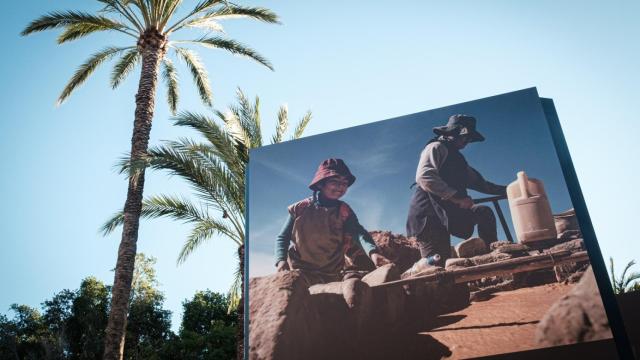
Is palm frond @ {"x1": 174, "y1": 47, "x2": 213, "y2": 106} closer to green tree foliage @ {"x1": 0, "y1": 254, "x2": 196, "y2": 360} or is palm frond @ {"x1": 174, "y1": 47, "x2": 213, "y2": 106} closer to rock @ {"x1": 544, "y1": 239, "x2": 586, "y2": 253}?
rock @ {"x1": 544, "y1": 239, "x2": 586, "y2": 253}

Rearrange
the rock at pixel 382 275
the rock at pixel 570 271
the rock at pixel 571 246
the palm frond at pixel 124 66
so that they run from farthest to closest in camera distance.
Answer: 1. the palm frond at pixel 124 66
2. the rock at pixel 382 275
3. the rock at pixel 571 246
4. the rock at pixel 570 271

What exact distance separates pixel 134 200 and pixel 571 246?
854 cm

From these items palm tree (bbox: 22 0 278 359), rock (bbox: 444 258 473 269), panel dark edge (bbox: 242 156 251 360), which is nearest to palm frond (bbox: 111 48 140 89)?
palm tree (bbox: 22 0 278 359)

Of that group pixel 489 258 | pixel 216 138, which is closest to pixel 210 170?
pixel 216 138

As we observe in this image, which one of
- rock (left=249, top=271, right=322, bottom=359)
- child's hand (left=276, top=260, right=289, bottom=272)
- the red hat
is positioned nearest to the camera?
rock (left=249, top=271, right=322, bottom=359)

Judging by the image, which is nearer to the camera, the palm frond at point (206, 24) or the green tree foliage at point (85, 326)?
the palm frond at point (206, 24)

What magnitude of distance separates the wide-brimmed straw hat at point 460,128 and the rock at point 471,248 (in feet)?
6.51

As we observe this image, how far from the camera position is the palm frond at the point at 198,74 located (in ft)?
44.4

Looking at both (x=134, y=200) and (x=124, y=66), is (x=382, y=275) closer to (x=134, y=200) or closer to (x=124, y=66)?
(x=134, y=200)

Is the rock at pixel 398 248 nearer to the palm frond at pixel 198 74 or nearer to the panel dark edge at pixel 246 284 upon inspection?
the panel dark edge at pixel 246 284

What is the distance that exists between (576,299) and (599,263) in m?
0.74

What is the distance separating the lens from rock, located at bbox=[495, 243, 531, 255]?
7.93 meters

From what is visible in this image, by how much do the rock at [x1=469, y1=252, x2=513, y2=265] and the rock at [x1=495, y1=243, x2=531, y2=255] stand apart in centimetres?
7

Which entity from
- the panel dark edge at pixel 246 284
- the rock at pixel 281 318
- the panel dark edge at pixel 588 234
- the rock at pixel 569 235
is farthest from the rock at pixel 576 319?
the panel dark edge at pixel 246 284
